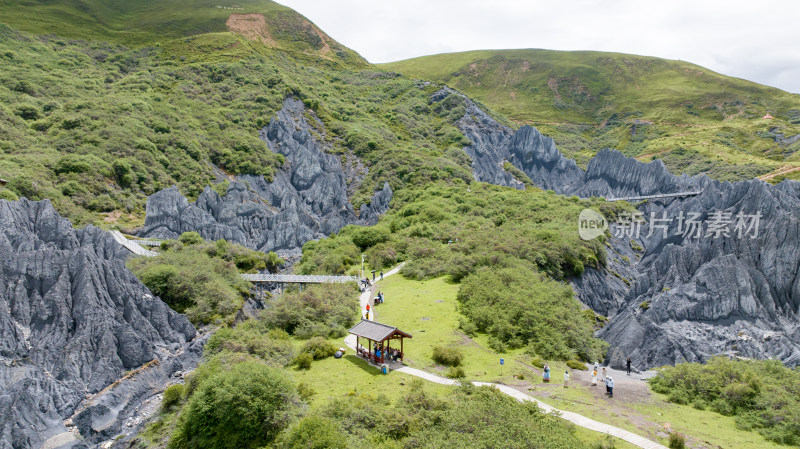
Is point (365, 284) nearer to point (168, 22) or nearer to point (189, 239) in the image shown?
point (189, 239)

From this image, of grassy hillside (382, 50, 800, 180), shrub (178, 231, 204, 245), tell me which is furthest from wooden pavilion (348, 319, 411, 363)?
grassy hillside (382, 50, 800, 180)

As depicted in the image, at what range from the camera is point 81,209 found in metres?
59.7

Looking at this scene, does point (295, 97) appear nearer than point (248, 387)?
No

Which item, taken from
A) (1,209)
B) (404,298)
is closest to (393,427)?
(404,298)

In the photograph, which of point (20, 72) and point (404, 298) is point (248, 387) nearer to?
point (404, 298)

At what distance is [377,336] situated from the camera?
2812 centimetres

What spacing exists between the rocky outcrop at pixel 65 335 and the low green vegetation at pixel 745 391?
33.1 metres

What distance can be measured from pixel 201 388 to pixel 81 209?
48967mm

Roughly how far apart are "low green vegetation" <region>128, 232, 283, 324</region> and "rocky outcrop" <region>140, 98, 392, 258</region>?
18.5 metres

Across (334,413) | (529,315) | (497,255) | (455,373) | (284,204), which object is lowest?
(455,373)

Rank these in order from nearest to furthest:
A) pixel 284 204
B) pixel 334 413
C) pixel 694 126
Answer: pixel 334 413, pixel 284 204, pixel 694 126

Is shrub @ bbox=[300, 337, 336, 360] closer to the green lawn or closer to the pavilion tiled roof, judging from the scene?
the green lawn

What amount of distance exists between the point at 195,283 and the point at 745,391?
136 ft

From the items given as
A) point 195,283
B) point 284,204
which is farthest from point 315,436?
point 284,204
